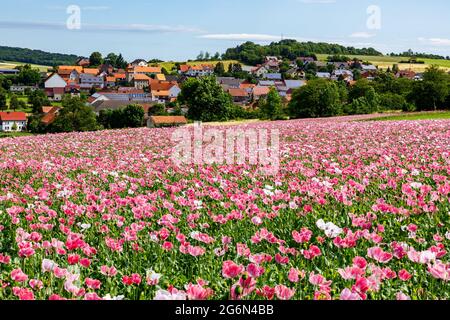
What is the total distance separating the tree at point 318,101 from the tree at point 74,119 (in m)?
36.8

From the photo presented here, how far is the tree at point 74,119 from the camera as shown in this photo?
77.4 metres

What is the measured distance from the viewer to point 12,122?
130m

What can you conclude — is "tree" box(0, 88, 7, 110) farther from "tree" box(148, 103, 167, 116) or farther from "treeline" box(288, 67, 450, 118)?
"treeline" box(288, 67, 450, 118)

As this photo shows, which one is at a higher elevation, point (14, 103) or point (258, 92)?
point (258, 92)

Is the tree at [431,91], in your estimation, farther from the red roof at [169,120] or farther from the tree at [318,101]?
the red roof at [169,120]

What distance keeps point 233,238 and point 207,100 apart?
6827 centimetres

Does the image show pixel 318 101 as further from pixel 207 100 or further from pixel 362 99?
pixel 207 100

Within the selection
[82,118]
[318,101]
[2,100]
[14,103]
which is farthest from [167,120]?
[2,100]

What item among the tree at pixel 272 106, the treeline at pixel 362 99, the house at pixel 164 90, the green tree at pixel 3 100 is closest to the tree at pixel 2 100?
the green tree at pixel 3 100

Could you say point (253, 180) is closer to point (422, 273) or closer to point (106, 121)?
point (422, 273)
